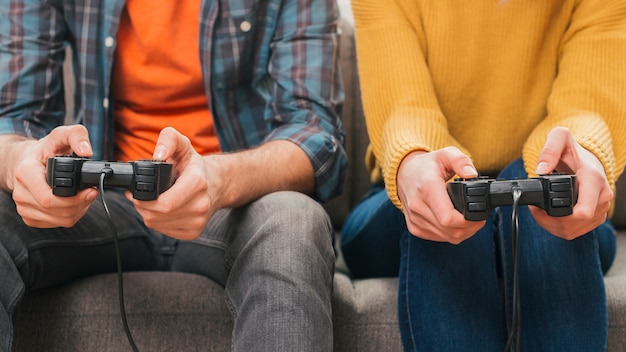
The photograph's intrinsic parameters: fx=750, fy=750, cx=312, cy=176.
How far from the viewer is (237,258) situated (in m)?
0.86

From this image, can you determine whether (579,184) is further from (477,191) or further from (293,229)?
(293,229)

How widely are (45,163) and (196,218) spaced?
181 mm

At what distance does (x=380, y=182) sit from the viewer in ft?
3.88

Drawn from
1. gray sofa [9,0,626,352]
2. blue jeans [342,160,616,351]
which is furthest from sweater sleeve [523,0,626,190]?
gray sofa [9,0,626,352]

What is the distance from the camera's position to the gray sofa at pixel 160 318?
0.96 meters

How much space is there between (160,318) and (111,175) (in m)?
0.27

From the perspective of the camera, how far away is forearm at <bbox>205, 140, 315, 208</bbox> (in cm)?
90

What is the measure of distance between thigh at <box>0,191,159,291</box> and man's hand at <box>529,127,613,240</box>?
1.58 feet

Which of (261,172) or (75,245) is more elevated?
(261,172)

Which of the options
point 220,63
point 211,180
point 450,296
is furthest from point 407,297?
point 220,63

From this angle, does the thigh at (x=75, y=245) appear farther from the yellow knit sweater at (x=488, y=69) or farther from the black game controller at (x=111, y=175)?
the yellow knit sweater at (x=488, y=69)

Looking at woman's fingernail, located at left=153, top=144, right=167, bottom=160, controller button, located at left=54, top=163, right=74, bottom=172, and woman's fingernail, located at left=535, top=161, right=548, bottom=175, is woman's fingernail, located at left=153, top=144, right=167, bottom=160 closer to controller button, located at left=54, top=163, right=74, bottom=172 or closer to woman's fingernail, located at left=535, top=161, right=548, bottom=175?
controller button, located at left=54, top=163, right=74, bottom=172

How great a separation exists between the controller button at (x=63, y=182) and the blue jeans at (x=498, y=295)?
395mm

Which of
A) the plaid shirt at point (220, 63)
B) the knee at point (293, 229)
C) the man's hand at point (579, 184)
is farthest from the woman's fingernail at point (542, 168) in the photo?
the plaid shirt at point (220, 63)
